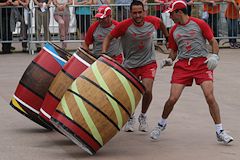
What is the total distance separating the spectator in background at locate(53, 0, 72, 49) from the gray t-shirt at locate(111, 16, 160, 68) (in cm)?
934

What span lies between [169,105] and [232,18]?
10868mm

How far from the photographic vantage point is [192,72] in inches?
350

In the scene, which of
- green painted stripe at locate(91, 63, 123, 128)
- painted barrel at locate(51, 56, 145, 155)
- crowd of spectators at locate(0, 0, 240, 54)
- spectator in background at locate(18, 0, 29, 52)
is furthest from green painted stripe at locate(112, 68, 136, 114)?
spectator in background at locate(18, 0, 29, 52)

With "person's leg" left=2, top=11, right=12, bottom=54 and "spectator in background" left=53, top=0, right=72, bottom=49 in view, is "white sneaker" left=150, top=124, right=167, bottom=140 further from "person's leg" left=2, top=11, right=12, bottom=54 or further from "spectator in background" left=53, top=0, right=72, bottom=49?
"person's leg" left=2, top=11, right=12, bottom=54

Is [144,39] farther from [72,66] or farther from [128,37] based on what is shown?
[72,66]

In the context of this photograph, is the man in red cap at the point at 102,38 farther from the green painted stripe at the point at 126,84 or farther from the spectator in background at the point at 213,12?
the spectator in background at the point at 213,12

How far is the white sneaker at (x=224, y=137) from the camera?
8.65 m

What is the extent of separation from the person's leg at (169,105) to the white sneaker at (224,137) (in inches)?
25.8

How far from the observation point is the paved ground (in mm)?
8266

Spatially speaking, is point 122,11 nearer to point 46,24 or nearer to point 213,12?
point 46,24

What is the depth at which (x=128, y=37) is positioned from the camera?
934cm

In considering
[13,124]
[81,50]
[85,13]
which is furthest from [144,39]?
[85,13]

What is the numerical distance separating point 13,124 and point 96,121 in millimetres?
2735

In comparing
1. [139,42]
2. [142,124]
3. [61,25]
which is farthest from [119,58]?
[61,25]
